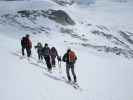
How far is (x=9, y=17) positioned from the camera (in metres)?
90.8

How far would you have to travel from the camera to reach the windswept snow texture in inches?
626

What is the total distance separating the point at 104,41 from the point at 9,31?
2557cm

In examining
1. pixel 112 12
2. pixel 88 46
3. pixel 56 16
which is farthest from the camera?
pixel 112 12

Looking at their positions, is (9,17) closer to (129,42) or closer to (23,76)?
(129,42)

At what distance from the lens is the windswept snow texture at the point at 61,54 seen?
15898mm

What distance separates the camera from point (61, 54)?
44062 mm

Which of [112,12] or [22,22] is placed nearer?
[22,22]

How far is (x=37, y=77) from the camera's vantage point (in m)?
17.6

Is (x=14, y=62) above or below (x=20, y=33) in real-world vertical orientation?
above

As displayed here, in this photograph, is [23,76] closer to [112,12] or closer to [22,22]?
[22,22]

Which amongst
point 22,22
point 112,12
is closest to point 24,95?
point 22,22

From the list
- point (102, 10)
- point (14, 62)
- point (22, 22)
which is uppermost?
point (14, 62)

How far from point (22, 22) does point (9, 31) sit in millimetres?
9269

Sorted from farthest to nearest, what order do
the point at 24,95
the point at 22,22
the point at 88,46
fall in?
the point at 22,22 → the point at 88,46 → the point at 24,95
